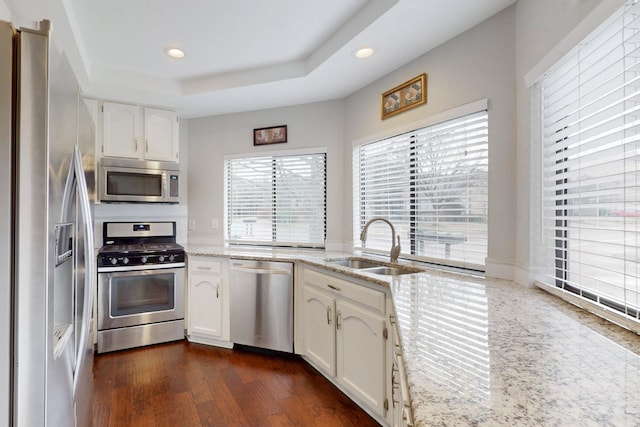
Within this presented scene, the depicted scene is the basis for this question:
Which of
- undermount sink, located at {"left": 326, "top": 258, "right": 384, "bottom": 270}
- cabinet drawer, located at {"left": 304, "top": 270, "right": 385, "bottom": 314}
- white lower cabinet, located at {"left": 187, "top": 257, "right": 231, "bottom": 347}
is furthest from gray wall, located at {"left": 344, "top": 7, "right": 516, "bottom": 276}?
white lower cabinet, located at {"left": 187, "top": 257, "right": 231, "bottom": 347}

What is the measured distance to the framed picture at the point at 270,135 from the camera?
3441 mm

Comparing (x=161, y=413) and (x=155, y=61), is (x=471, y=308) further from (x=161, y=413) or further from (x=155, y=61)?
(x=155, y=61)

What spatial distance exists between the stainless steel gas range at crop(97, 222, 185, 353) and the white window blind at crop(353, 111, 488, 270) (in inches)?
72.6

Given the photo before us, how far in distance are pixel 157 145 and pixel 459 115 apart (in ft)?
9.11

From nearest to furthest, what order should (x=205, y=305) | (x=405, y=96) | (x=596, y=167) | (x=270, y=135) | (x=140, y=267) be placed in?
1. (x=596, y=167)
2. (x=405, y=96)
3. (x=140, y=267)
4. (x=205, y=305)
5. (x=270, y=135)

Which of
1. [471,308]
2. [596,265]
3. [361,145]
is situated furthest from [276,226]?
[596,265]

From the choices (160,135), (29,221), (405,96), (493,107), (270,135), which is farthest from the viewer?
(270,135)

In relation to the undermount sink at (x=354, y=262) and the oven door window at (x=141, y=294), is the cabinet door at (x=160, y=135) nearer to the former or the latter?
the oven door window at (x=141, y=294)

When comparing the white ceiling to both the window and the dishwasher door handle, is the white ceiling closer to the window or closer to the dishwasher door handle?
the window

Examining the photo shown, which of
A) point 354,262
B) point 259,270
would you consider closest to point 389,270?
point 354,262

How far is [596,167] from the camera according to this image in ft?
4.15

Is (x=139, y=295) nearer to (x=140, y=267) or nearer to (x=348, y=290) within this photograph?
(x=140, y=267)

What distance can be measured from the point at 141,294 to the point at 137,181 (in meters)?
1.06

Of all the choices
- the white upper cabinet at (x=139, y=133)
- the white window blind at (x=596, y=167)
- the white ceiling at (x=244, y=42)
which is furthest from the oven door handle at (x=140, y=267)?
the white window blind at (x=596, y=167)
